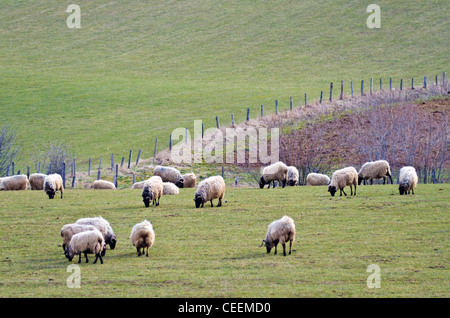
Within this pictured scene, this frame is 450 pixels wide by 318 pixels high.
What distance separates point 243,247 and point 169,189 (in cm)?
1136

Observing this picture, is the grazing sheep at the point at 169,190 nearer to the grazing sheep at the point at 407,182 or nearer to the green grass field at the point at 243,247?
the green grass field at the point at 243,247

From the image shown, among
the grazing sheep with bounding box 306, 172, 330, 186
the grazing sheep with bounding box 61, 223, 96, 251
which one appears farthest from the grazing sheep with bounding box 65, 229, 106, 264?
the grazing sheep with bounding box 306, 172, 330, 186

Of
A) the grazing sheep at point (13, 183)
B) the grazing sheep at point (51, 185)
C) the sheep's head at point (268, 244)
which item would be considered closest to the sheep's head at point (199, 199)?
the sheep's head at point (268, 244)

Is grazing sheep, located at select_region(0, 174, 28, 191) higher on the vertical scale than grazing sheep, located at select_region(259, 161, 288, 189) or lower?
lower

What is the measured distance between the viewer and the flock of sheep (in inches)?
625

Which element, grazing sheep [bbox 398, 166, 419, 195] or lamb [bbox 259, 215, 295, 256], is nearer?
lamb [bbox 259, 215, 295, 256]

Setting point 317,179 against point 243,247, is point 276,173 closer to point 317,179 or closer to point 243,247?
point 317,179

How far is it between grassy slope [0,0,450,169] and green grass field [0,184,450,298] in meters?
23.3

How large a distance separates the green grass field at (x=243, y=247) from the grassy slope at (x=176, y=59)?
23.3 m

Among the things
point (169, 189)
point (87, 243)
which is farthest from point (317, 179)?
point (87, 243)

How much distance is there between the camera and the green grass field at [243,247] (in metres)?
13.4

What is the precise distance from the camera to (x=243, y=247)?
1752 cm

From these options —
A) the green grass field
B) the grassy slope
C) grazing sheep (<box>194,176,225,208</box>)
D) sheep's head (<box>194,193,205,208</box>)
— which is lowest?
the green grass field

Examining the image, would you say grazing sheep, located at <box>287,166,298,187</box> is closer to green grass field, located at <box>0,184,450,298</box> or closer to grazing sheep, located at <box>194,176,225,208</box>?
green grass field, located at <box>0,184,450,298</box>
